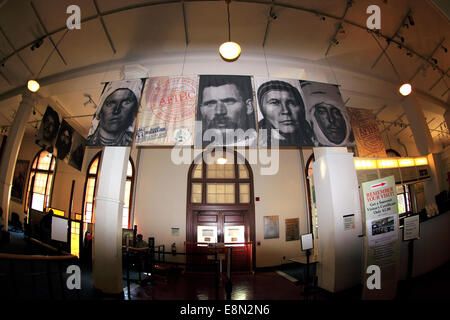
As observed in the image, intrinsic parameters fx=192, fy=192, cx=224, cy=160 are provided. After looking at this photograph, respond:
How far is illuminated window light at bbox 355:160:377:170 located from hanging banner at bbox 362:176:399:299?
2.33m

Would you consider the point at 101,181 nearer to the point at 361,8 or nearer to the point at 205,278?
the point at 205,278

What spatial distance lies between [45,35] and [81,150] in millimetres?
2861

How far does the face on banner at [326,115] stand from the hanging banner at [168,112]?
249cm

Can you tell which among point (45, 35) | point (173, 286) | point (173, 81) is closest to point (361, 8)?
point (173, 81)

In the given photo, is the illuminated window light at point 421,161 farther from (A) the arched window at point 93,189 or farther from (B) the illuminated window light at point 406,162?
(A) the arched window at point 93,189

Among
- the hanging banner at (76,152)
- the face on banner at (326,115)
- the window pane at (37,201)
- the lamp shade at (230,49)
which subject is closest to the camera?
the lamp shade at (230,49)

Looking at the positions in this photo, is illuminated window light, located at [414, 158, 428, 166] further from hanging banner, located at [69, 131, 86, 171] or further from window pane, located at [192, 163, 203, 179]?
hanging banner, located at [69, 131, 86, 171]

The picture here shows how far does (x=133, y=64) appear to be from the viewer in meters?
4.73

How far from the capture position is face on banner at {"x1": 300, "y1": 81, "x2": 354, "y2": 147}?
13.1ft

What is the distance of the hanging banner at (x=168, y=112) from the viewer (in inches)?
148

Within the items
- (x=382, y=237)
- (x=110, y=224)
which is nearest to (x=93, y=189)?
(x=110, y=224)

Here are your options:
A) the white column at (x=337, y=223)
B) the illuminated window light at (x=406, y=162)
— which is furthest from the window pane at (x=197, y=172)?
the illuminated window light at (x=406, y=162)

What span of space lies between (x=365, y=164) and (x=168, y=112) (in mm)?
5667

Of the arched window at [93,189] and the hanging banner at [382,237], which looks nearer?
the hanging banner at [382,237]
